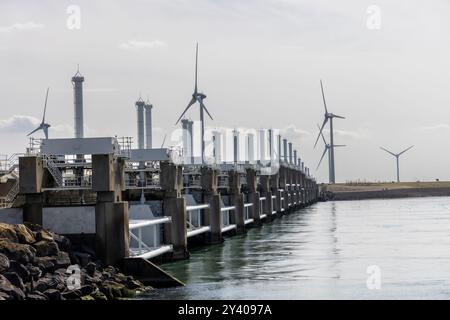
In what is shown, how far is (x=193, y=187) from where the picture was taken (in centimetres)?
8081

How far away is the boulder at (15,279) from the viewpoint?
36031 mm

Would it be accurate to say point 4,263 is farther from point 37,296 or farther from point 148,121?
point 148,121

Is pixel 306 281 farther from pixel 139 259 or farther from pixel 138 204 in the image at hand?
pixel 138 204

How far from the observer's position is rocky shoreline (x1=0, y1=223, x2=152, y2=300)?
3644 cm

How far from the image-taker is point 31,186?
47125 millimetres

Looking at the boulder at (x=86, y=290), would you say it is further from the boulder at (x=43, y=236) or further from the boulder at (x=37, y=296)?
the boulder at (x=43, y=236)

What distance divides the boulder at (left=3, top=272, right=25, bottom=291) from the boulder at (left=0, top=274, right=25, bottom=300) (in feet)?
2.57

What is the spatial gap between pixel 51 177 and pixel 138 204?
17180 mm

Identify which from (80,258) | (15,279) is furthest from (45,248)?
(15,279)

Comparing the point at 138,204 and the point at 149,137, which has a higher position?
the point at 149,137

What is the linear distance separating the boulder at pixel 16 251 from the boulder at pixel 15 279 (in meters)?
2.46

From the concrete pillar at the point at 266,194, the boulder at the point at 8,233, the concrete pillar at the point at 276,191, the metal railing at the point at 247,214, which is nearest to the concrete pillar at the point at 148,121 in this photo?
the metal railing at the point at 247,214
